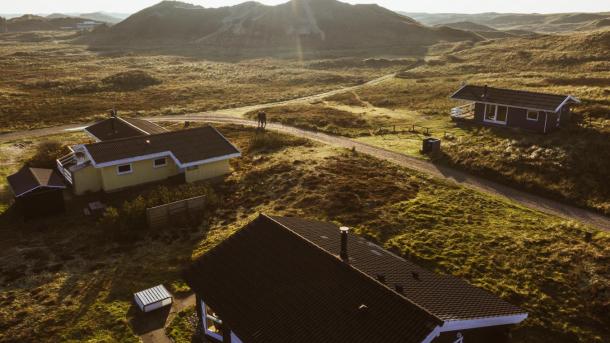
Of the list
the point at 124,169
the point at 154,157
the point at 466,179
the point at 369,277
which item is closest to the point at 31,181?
the point at 124,169

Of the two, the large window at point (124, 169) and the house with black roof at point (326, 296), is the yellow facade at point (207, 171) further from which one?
the house with black roof at point (326, 296)

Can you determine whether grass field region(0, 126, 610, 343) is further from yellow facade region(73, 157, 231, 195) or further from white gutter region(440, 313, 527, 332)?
white gutter region(440, 313, 527, 332)

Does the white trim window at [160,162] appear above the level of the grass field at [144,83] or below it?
below

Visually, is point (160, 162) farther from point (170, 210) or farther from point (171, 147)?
point (170, 210)

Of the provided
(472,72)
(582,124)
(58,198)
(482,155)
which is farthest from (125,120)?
(472,72)

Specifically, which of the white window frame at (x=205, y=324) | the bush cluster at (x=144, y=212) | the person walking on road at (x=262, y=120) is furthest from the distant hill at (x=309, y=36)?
the white window frame at (x=205, y=324)

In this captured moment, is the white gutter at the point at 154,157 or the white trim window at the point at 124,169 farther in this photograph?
the white trim window at the point at 124,169
